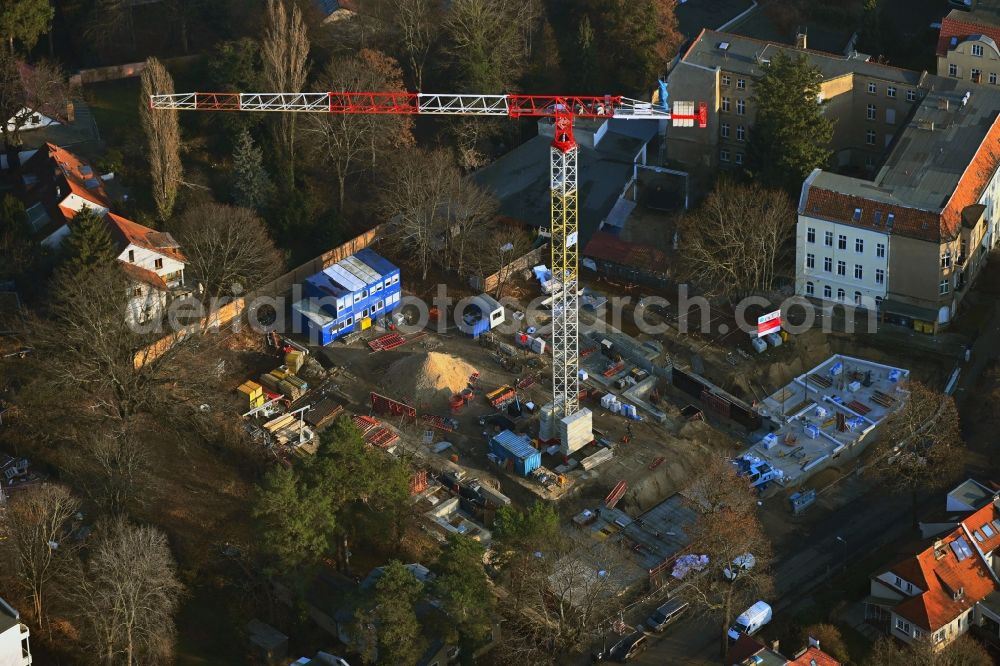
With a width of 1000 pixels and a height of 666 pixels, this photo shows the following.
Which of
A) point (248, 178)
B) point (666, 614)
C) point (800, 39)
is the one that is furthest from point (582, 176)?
point (666, 614)

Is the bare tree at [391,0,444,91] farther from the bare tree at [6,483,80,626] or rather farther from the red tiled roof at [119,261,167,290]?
the bare tree at [6,483,80,626]

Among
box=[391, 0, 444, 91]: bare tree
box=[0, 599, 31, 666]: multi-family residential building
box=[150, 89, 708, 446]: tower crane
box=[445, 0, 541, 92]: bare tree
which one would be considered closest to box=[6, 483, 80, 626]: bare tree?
box=[0, 599, 31, 666]: multi-family residential building

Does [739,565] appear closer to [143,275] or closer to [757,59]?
[757,59]

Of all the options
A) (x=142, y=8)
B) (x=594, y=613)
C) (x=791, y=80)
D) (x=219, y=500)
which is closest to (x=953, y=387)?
(x=791, y=80)

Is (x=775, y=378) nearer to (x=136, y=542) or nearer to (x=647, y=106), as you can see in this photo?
(x=647, y=106)

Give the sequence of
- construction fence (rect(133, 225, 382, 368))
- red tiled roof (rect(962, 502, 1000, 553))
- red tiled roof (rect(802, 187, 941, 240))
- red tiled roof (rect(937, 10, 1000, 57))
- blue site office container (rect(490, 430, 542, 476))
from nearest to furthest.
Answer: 1. red tiled roof (rect(962, 502, 1000, 553))
2. blue site office container (rect(490, 430, 542, 476))
3. construction fence (rect(133, 225, 382, 368))
4. red tiled roof (rect(802, 187, 941, 240))
5. red tiled roof (rect(937, 10, 1000, 57))

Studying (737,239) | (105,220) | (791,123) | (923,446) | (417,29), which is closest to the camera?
(923,446)

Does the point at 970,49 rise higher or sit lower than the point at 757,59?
higher
